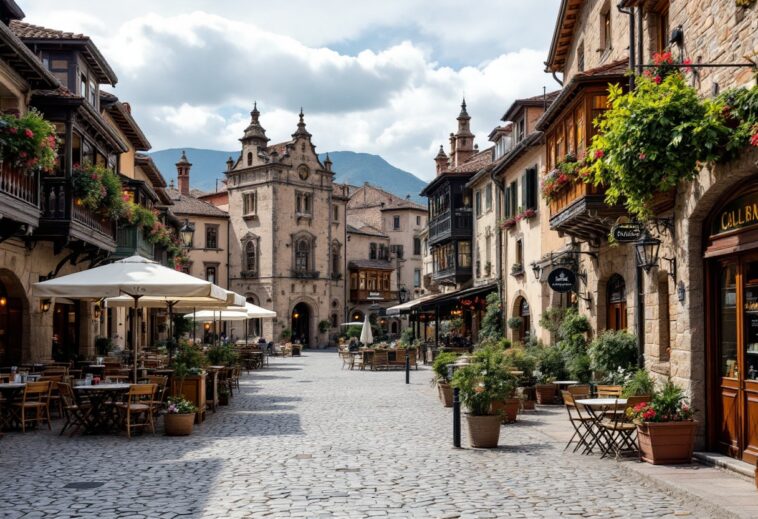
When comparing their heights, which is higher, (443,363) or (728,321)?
(728,321)

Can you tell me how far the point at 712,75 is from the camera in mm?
10461

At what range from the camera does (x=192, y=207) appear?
6500cm

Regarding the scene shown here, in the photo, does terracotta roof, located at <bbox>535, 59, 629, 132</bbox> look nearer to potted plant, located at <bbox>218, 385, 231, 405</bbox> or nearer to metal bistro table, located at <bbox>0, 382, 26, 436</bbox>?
potted plant, located at <bbox>218, 385, 231, 405</bbox>

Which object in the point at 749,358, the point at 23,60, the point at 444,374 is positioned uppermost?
the point at 23,60

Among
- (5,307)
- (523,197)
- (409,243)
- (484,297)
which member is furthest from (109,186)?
(409,243)

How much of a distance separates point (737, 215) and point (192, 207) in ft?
191

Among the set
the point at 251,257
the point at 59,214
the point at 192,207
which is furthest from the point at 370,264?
the point at 59,214

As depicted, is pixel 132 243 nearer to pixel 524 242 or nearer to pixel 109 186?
pixel 109 186

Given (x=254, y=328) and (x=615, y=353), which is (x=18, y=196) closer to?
(x=615, y=353)

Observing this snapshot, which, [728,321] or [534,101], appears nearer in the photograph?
[728,321]

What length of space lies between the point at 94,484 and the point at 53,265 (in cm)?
1351

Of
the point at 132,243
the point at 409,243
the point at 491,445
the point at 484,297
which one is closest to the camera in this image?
the point at 491,445

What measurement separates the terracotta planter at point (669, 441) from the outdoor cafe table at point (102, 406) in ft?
26.9

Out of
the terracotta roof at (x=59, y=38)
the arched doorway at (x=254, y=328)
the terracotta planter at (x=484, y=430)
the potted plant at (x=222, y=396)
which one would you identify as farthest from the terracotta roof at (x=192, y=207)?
the terracotta planter at (x=484, y=430)
